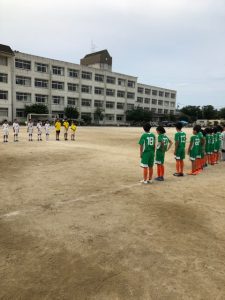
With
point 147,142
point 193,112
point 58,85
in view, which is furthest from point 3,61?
point 193,112

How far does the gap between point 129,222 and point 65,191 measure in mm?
2727

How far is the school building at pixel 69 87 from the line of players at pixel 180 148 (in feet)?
169

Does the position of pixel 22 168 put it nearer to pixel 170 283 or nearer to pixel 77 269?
pixel 77 269

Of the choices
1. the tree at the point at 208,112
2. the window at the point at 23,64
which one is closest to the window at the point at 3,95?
the window at the point at 23,64

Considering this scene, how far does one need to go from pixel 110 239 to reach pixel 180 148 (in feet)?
19.7

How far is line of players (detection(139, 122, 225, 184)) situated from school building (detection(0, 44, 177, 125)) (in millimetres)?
51394

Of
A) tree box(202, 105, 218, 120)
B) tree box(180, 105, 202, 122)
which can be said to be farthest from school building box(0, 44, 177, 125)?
tree box(202, 105, 218, 120)

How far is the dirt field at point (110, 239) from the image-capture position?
341cm

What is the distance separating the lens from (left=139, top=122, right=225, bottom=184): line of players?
8.75 m

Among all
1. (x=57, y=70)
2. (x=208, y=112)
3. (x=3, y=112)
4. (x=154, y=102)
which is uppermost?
(x=57, y=70)

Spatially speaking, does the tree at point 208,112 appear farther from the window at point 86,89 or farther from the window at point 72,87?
the window at point 72,87

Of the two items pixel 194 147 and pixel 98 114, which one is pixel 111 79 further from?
pixel 194 147

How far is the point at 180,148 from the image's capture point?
32.5 ft

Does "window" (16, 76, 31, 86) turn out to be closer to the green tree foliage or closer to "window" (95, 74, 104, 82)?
"window" (95, 74, 104, 82)
